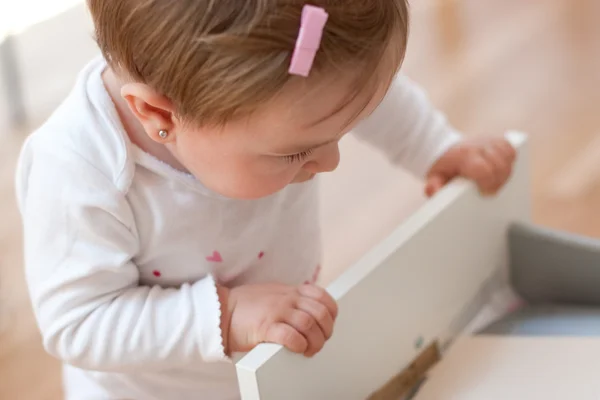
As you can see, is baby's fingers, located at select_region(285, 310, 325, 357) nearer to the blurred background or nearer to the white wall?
the blurred background

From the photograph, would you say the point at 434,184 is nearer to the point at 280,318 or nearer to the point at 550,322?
the point at 550,322

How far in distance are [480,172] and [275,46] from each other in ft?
1.12

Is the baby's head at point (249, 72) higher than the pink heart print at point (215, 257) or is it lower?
higher

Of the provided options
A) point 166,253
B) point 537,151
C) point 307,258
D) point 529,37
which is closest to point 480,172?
point 307,258

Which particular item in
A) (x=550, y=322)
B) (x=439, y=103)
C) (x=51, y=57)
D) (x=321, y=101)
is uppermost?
(x=321, y=101)

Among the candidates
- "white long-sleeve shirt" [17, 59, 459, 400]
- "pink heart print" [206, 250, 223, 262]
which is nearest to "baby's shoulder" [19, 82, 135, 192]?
"white long-sleeve shirt" [17, 59, 459, 400]

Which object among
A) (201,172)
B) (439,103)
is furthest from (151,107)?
(439,103)

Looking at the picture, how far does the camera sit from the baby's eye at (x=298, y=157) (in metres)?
0.54

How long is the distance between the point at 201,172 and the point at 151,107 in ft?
0.23

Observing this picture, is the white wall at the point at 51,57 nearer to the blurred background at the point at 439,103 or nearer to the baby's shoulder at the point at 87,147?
the blurred background at the point at 439,103

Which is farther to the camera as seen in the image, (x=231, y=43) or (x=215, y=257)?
(x=215, y=257)

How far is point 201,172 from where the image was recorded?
1.91 feet

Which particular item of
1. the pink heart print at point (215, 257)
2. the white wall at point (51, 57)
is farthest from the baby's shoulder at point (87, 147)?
the white wall at point (51, 57)

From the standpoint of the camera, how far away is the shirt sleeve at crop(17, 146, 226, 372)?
588mm
